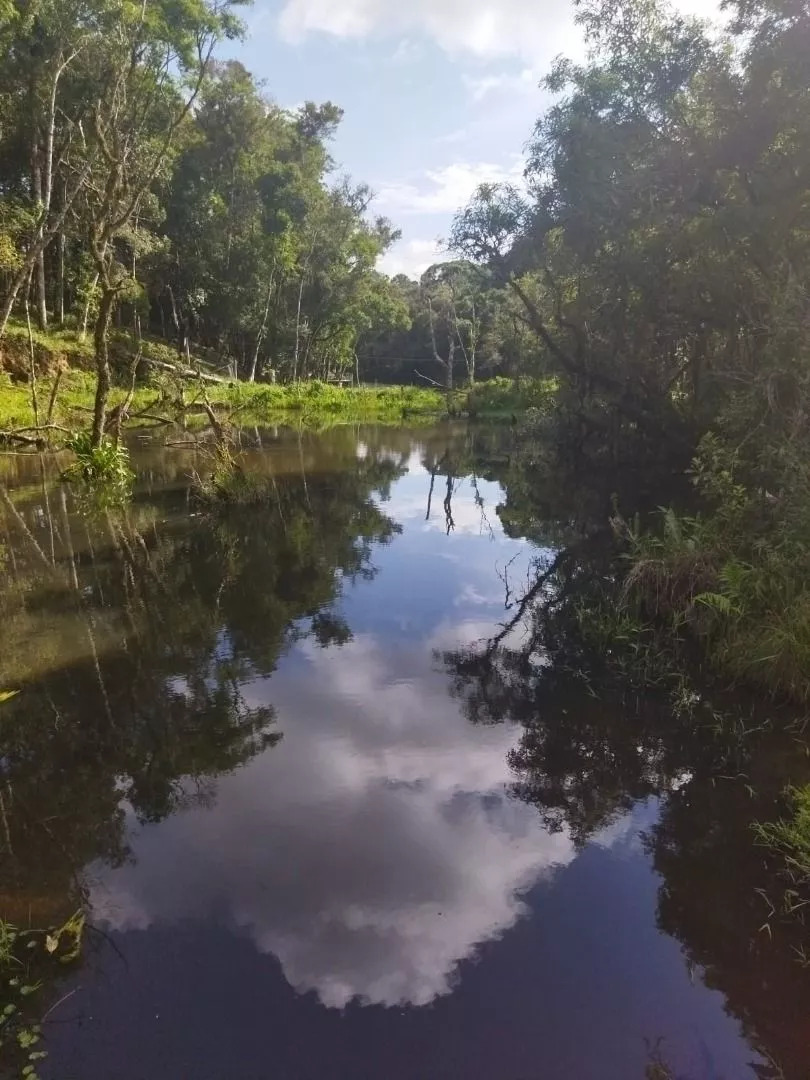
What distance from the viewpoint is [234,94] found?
3684 cm

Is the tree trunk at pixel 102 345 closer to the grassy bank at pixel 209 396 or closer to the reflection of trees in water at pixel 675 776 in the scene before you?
the grassy bank at pixel 209 396

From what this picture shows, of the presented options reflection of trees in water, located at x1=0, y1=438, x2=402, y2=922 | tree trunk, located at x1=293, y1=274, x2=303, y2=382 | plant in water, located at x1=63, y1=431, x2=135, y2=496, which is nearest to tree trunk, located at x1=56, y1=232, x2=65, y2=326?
tree trunk, located at x1=293, y1=274, x2=303, y2=382

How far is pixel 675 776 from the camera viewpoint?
19.3 ft

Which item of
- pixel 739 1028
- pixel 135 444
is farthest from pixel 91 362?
pixel 739 1028

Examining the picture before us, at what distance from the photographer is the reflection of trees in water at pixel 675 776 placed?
3941mm

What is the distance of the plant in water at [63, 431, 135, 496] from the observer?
16281 mm

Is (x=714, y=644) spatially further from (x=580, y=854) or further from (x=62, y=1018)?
(x=62, y=1018)

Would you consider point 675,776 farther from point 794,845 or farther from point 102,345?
point 102,345

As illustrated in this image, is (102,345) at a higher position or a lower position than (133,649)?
higher

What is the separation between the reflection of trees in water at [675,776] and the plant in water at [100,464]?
35.1 ft

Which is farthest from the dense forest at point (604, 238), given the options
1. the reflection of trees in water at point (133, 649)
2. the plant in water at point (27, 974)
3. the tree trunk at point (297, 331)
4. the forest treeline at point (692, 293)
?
the plant in water at point (27, 974)

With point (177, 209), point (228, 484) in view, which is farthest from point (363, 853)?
point (177, 209)

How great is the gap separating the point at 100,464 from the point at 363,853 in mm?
13658

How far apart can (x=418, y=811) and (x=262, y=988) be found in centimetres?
187
